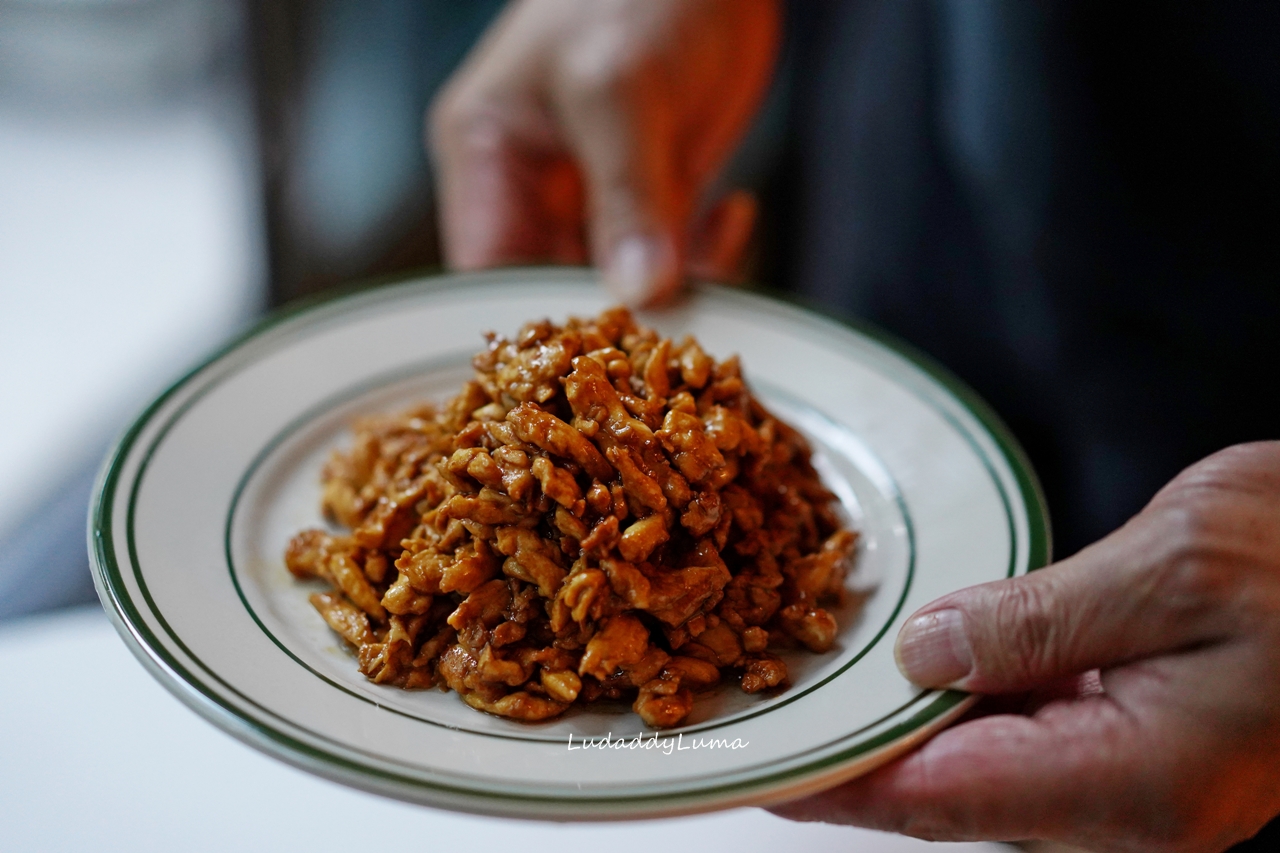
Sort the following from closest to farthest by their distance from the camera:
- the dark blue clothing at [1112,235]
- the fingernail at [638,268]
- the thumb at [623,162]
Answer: the dark blue clothing at [1112,235], the fingernail at [638,268], the thumb at [623,162]

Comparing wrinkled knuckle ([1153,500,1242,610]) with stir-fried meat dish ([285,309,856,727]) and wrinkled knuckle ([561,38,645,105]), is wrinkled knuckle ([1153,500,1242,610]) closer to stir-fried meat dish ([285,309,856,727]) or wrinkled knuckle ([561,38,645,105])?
stir-fried meat dish ([285,309,856,727])

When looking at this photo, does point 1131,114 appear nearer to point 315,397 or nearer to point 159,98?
point 315,397

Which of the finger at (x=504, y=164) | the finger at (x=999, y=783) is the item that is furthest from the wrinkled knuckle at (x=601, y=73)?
the finger at (x=999, y=783)

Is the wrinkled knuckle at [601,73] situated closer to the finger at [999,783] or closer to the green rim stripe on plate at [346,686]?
the green rim stripe on plate at [346,686]

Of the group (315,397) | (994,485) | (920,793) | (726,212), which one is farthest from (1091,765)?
(726,212)

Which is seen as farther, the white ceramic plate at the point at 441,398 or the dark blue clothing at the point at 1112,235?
the dark blue clothing at the point at 1112,235

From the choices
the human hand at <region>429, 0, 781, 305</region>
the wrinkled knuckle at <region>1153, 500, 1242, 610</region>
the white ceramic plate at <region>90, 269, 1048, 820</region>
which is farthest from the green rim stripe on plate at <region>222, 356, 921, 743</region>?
the human hand at <region>429, 0, 781, 305</region>

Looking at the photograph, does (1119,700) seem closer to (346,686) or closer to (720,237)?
(346,686)

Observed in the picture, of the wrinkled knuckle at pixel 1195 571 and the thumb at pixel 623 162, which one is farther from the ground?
the thumb at pixel 623 162
